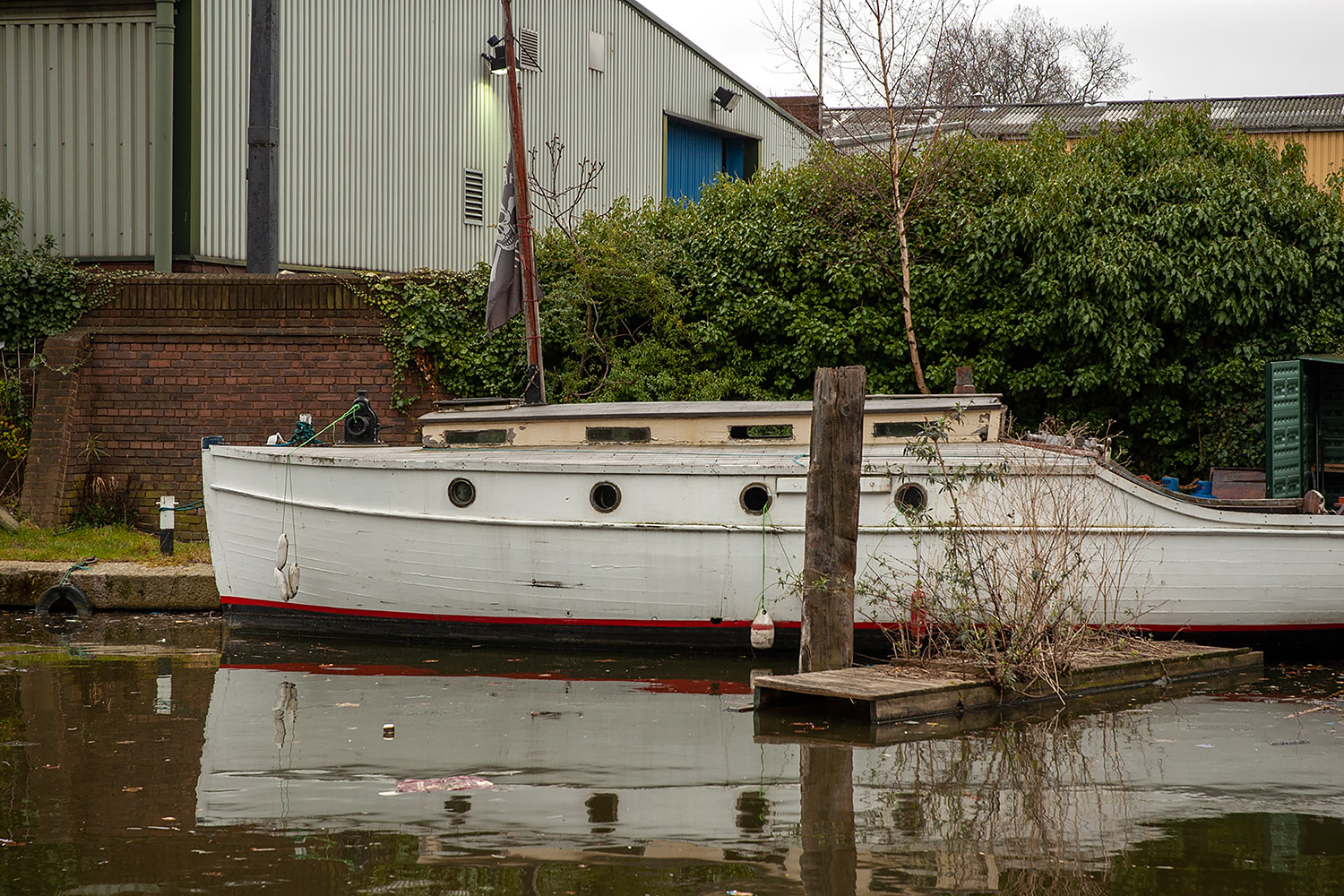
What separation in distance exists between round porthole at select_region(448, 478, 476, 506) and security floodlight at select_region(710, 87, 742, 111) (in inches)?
603

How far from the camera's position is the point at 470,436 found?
449 inches

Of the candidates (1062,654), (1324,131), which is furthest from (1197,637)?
(1324,131)

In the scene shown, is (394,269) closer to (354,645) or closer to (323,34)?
(323,34)

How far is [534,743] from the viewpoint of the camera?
7.59 meters

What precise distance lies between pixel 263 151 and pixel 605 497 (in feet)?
22.5

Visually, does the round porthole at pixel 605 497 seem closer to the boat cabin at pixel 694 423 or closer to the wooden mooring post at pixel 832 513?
the boat cabin at pixel 694 423

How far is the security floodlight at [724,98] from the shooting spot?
2441 cm

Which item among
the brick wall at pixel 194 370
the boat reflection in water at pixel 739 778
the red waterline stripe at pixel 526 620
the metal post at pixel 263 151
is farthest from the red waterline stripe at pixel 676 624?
the metal post at pixel 263 151

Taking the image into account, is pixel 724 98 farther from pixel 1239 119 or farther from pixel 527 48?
pixel 1239 119

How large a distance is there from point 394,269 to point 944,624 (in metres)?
11.6

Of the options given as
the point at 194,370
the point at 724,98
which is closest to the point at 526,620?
the point at 194,370

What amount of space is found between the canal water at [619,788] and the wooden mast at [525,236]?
2.96 meters

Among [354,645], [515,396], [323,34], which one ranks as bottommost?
[354,645]

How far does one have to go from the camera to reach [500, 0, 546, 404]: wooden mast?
1173 centimetres
